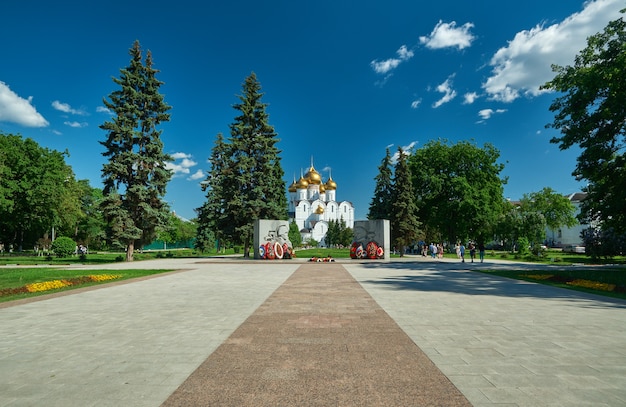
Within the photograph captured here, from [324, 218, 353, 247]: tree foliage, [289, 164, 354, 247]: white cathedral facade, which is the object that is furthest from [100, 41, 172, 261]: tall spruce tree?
[289, 164, 354, 247]: white cathedral facade

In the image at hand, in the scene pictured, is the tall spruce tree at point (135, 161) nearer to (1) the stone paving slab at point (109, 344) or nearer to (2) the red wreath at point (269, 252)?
(2) the red wreath at point (269, 252)

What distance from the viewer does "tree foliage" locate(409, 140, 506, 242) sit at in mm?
37884

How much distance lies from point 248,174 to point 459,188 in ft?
75.4

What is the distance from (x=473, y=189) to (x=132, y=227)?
112 ft

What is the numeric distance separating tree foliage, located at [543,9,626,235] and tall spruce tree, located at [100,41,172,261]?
95.6 feet

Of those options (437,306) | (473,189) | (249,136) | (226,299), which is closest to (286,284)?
(226,299)

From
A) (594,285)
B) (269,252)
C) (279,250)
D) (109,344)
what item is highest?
(279,250)

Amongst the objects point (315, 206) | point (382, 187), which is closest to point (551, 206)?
point (382, 187)

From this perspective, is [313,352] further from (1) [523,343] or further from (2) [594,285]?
(2) [594,285]

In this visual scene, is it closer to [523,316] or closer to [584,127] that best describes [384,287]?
[523,316]

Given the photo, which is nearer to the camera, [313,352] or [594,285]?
[313,352]

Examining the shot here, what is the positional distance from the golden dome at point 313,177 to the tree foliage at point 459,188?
55.0 metres

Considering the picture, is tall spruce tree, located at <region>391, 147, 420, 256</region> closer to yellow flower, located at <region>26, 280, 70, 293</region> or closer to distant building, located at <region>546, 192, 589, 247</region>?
yellow flower, located at <region>26, 280, 70, 293</region>

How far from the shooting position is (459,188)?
37.6 metres
